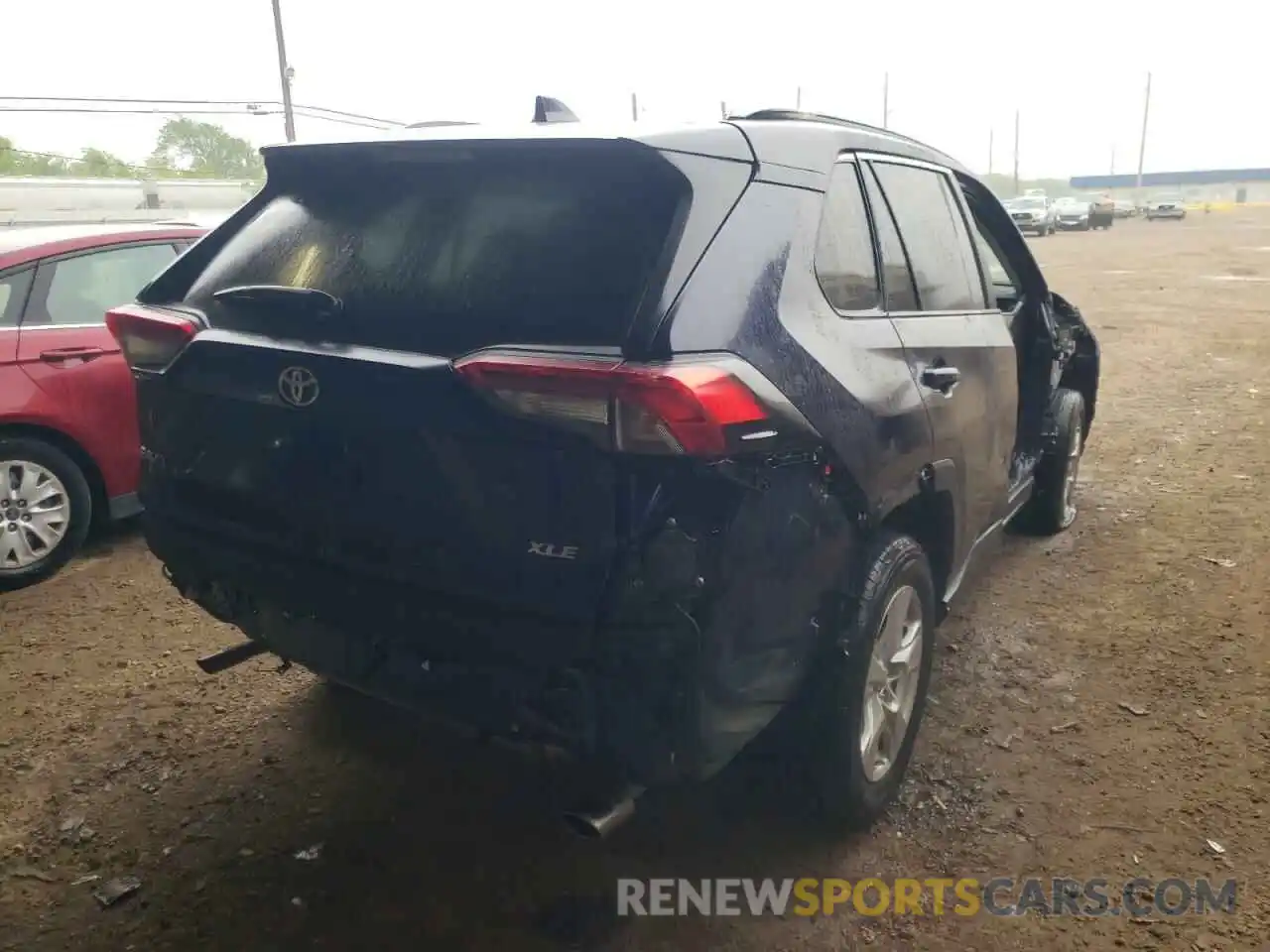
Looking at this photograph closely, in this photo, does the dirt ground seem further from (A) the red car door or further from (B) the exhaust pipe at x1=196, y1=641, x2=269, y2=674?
(A) the red car door

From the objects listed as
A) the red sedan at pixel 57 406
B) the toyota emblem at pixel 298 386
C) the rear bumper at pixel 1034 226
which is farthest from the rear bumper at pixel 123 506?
the rear bumper at pixel 1034 226

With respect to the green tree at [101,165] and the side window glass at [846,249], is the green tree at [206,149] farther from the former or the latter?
the side window glass at [846,249]

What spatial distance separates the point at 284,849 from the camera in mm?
2748

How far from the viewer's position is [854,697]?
251 cm

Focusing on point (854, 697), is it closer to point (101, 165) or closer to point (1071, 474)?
point (1071, 474)

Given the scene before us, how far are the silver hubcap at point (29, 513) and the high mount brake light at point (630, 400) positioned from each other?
363 centimetres

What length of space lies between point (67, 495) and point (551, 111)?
334 centimetres

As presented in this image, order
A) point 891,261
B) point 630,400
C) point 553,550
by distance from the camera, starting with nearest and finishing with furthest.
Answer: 1. point 630,400
2. point 553,550
3. point 891,261

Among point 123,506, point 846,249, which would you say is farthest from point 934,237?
point 123,506

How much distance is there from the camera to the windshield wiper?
91.8 inches

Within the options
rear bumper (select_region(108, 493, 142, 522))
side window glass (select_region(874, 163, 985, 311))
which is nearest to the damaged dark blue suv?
side window glass (select_region(874, 163, 985, 311))

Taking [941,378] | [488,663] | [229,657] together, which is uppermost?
[941,378]

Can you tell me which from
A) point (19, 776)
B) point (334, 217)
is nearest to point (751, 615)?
point (334, 217)

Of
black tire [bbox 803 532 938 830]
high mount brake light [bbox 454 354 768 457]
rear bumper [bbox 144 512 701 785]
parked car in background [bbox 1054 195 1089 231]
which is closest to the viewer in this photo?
high mount brake light [bbox 454 354 768 457]
